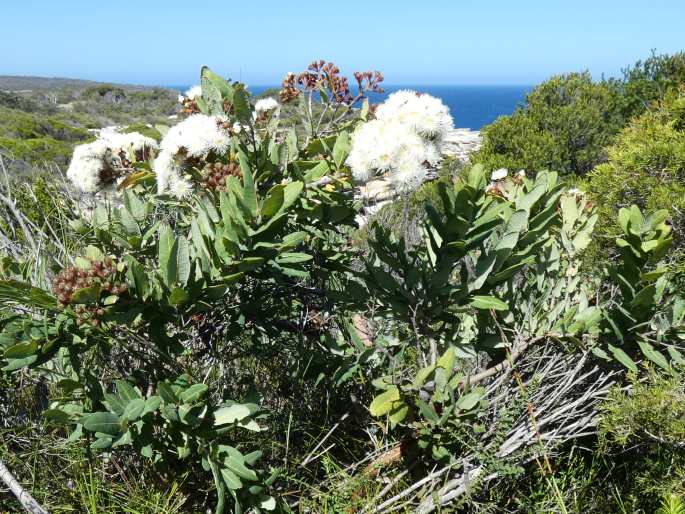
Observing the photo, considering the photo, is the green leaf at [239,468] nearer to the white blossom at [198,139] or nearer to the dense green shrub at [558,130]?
the white blossom at [198,139]

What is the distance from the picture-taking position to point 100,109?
36969 millimetres

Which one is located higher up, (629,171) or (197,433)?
(629,171)

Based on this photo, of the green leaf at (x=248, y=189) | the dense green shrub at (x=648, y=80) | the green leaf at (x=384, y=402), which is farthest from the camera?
the dense green shrub at (x=648, y=80)

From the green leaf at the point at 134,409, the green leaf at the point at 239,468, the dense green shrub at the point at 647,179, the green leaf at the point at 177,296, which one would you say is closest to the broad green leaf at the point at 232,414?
the green leaf at the point at 239,468

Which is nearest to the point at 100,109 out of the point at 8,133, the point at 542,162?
the point at 8,133

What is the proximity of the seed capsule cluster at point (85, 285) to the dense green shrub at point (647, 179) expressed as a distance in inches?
96.1

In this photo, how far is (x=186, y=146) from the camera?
1.63 meters

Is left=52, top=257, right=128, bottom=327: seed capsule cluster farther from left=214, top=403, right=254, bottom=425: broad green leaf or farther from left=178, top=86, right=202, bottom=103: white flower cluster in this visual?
left=178, top=86, right=202, bottom=103: white flower cluster

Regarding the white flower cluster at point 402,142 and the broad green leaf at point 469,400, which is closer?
the white flower cluster at point 402,142

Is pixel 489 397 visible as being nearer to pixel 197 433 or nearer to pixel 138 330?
pixel 197 433

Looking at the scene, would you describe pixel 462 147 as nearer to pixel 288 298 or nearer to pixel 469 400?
pixel 288 298

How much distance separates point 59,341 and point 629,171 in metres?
2.91

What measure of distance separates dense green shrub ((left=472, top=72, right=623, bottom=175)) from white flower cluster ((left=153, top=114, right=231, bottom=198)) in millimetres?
6930

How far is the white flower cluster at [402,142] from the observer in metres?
1.62
